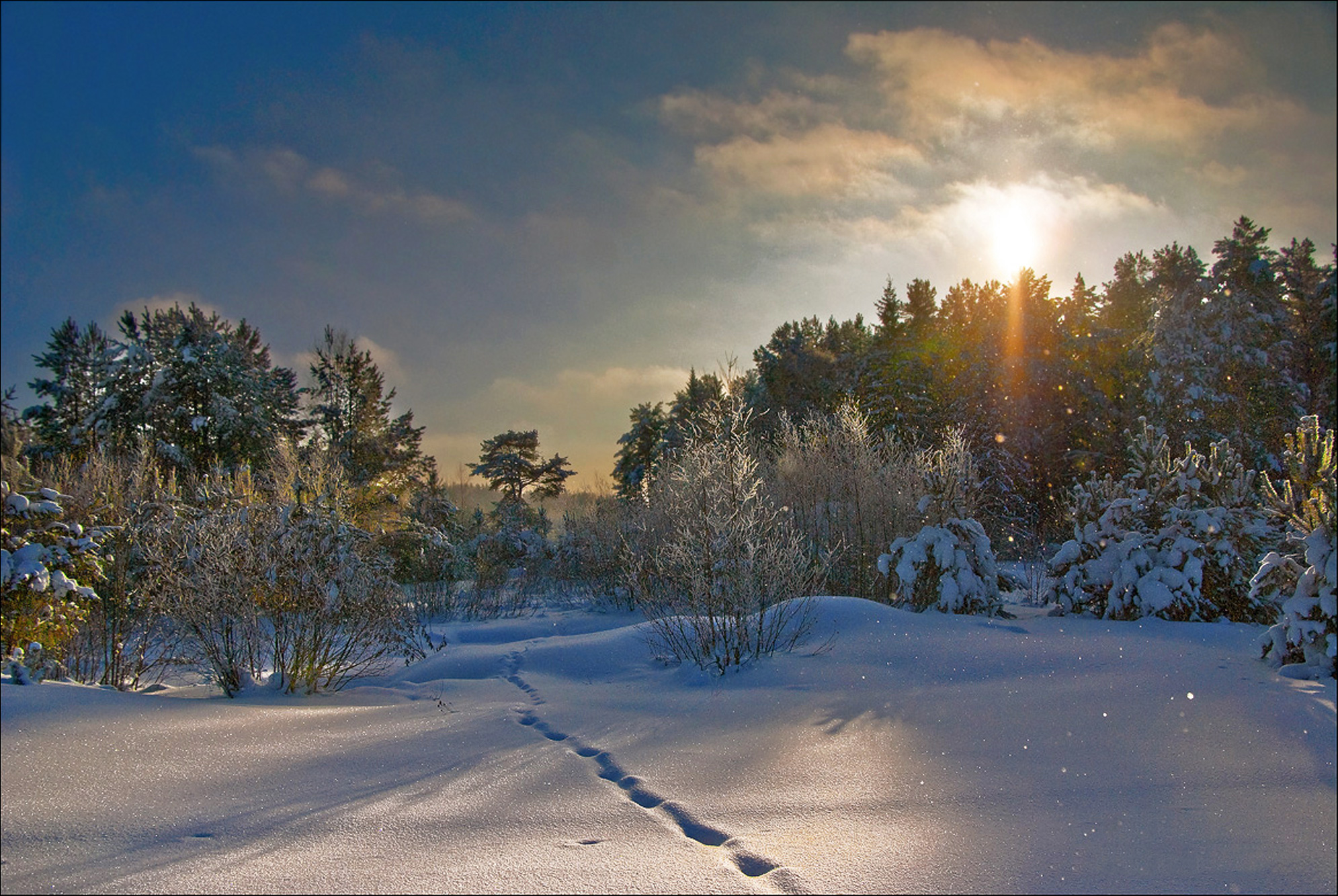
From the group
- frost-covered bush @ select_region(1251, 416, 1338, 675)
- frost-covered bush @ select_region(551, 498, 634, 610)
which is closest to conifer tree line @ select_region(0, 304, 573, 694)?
frost-covered bush @ select_region(551, 498, 634, 610)

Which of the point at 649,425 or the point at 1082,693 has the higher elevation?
the point at 649,425

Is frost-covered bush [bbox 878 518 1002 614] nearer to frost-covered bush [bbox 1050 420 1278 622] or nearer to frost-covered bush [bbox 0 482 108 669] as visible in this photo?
frost-covered bush [bbox 1050 420 1278 622]

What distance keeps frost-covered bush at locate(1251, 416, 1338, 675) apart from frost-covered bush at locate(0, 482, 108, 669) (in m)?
7.52

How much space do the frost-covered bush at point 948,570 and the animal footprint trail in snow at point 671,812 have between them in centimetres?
476

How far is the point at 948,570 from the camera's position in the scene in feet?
25.8

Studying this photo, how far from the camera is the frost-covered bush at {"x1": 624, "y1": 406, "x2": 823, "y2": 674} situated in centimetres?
659

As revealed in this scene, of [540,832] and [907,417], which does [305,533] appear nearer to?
[540,832]

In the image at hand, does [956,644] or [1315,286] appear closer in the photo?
[956,644]

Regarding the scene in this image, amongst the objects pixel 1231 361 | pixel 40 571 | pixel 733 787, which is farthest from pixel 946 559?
pixel 1231 361

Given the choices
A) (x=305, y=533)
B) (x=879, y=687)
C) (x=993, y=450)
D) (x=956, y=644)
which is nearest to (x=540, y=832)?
(x=879, y=687)

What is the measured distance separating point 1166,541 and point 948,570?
2.07 metres

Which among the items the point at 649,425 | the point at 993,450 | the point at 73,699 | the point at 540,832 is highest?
the point at 649,425

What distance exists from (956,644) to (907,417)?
1874cm

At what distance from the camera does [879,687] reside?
200 inches
